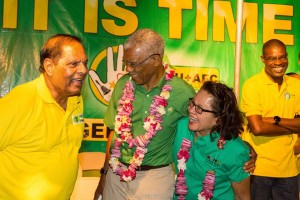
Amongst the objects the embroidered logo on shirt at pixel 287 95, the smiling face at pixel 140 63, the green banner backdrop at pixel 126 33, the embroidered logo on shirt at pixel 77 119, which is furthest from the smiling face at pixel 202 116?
the green banner backdrop at pixel 126 33

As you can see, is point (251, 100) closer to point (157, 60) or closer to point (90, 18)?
point (157, 60)

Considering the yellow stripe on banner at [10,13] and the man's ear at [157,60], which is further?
the yellow stripe on banner at [10,13]

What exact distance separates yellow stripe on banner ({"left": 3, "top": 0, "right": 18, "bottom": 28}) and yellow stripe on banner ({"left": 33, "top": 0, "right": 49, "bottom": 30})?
8.9 inches

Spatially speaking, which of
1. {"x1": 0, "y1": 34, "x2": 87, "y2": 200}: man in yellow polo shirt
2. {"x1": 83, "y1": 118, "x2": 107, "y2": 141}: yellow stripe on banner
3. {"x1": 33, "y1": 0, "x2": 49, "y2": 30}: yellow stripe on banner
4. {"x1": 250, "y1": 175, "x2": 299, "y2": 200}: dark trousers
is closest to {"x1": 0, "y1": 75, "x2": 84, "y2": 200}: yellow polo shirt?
{"x1": 0, "y1": 34, "x2": 87, "y2": 200}: man in yellow polo shirt

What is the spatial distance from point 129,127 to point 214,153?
0.73m

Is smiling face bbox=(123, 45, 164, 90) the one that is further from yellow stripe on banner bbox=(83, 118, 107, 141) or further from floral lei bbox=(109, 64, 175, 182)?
yellow stripe on banner bbox=(83, 118, 107, 141)

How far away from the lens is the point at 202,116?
2955 millimetres

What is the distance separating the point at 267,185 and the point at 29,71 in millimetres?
2963

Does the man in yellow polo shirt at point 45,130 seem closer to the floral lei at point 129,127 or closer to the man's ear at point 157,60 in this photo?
the floral lei at point 129,127

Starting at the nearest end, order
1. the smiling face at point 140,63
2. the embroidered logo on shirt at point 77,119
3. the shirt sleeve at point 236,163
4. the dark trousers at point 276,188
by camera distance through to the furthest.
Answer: the embroidered logo on shirt at point 77,119 → the shirt sleeve at point 236,163 → the smiling face at point 140,63 → the dark trousers at point 276,188

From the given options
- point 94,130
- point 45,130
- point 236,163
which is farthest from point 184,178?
point 94,130

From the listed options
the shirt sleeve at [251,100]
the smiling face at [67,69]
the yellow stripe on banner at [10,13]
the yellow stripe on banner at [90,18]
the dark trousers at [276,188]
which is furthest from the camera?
the yellow stripe on banner at [90,18]

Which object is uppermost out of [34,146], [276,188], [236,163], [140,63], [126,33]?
[126,33]

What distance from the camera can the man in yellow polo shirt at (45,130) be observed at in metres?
2.20
